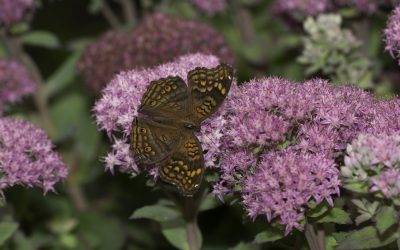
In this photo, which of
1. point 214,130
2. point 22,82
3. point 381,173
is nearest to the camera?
point 381,173

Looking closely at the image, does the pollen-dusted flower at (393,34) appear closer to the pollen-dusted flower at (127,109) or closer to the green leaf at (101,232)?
the pollen-dusted flower at (127,109)

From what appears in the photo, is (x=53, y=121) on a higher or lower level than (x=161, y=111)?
higher

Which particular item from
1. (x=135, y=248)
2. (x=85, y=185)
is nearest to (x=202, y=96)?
(x=135, y=248)

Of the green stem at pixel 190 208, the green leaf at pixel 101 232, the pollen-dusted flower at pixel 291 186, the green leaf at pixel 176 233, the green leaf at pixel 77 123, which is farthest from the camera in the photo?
the green leaf at pixel 77 123

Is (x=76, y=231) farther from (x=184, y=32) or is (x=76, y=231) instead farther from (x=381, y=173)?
(x=381, y=173)

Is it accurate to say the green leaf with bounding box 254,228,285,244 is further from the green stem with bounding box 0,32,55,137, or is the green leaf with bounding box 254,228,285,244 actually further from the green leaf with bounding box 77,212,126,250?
the green stem with bounding box 0,32,55,137

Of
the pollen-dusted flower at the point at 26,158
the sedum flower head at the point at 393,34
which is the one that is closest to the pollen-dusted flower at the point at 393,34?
the sedum flower head at the point at 393,34

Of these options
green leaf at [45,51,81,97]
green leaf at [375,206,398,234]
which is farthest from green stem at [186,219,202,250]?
green leaf at [45,51,81,97]
